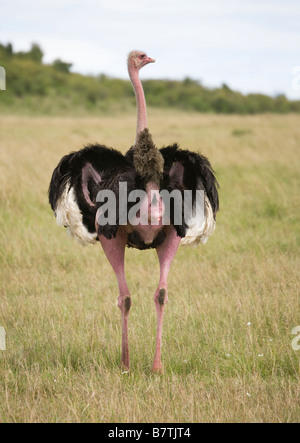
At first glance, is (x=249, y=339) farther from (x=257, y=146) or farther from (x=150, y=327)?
(x=257, y=146)

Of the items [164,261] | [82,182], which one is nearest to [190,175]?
[164,261]

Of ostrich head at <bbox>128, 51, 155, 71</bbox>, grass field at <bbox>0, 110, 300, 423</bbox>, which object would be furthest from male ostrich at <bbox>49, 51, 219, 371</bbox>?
grass field at <bbox>0, 110, 300, 423</bbox>

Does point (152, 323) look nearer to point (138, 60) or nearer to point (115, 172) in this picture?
point (115, 172)

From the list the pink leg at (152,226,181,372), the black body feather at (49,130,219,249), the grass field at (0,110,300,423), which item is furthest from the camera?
the pink leg at (152,226,181,372)

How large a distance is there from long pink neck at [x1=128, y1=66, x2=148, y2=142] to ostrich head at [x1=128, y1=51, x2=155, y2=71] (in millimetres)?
25

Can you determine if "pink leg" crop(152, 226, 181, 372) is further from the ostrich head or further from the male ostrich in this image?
the ostrich head

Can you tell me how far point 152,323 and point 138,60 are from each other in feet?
6.41

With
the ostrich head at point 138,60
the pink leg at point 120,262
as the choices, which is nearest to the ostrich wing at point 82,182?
the pink leg at point 120,262

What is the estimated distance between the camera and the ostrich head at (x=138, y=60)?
498 cm

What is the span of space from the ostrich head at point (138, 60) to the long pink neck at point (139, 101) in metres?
0.03

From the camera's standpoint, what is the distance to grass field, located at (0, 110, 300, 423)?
4.00 m

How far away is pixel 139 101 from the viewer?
4727 mm

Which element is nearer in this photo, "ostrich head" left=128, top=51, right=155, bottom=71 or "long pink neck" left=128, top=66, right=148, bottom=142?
"long pink neck" left=128, top=66, right=148, bottom=142
